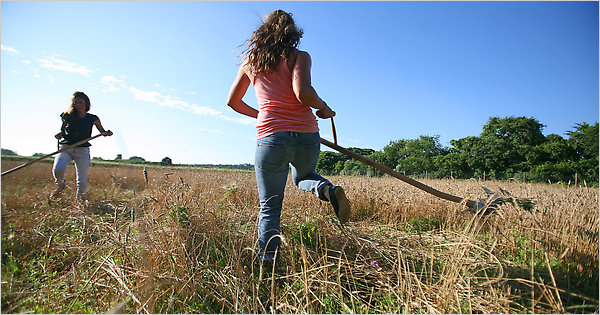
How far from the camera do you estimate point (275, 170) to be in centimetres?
224

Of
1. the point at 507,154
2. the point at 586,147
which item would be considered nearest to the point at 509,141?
the point at 507,154

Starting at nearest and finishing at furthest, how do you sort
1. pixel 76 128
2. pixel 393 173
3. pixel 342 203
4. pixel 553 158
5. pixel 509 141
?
pixel 342 203 < pixel 393 173 < pixel 76 128 < pixel 553 158 < pixel 509 141

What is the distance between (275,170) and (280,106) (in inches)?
19.6

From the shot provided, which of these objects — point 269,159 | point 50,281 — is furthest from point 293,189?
point 50,281

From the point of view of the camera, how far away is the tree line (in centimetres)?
3769

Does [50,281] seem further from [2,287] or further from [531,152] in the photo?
[531,152]

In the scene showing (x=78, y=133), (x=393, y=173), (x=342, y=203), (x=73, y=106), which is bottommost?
(x=342, y=203)

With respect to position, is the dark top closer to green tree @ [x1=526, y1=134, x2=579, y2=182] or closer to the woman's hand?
the woman's hand

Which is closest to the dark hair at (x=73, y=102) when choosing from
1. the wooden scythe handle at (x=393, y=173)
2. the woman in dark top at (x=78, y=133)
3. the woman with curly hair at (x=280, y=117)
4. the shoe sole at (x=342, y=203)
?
the woman in dark top at (x=78, y=133)

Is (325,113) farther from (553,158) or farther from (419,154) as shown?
(419,154)

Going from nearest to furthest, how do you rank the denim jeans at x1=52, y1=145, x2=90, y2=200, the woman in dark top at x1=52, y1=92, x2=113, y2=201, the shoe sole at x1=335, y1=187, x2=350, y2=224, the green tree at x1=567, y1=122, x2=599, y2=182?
the shoe sole at x1=335, y1=187, x2=350, y2=224 → the denim jeans at x1=52, y1=145, x2=90, y2=200 → the woman in dark top at x1=52, y1=92, x2=113, y2=201 → the green tree at x1=567, y1=122, x2=599, y2=182

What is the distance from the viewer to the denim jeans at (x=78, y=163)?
414 centimetres

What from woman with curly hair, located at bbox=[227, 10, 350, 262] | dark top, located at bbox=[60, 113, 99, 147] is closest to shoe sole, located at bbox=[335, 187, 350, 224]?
woman with curly hair, located at bbox=[227, 10, 350, 262]

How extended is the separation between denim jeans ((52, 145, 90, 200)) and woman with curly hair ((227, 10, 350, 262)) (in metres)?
3.57
